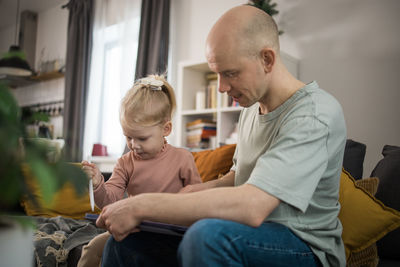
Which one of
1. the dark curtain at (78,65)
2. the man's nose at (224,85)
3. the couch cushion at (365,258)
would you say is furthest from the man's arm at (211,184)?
the dark curtain at (78,65)

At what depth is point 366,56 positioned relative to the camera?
2914 mm

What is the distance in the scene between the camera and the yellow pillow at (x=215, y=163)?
2.10 metres

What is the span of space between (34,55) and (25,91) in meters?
0.58

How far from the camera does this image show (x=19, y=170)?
510mm

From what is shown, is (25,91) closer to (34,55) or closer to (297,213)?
(34,55)

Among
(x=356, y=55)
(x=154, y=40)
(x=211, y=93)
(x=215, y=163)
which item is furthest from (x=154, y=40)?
(x=215, y=163)

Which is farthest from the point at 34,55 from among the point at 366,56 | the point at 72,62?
the point at 366,56

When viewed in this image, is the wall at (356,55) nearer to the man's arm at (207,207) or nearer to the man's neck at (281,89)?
the man's neck at (281,89)

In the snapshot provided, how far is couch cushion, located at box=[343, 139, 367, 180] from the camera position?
5.93 ft

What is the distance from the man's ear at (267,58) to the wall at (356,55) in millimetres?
1868

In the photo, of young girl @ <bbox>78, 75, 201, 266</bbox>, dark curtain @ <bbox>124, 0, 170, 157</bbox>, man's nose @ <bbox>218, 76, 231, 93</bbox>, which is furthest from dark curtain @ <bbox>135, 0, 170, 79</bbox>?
man's nose @ <bbox>218, 76, 231, 93</bbox>

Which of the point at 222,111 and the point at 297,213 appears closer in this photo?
→ the point at 297,213

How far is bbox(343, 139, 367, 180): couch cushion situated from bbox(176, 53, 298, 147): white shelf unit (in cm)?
143

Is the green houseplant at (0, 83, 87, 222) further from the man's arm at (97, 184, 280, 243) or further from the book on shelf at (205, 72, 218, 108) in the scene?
the book on shelf at (205, 72, 218, 108)
